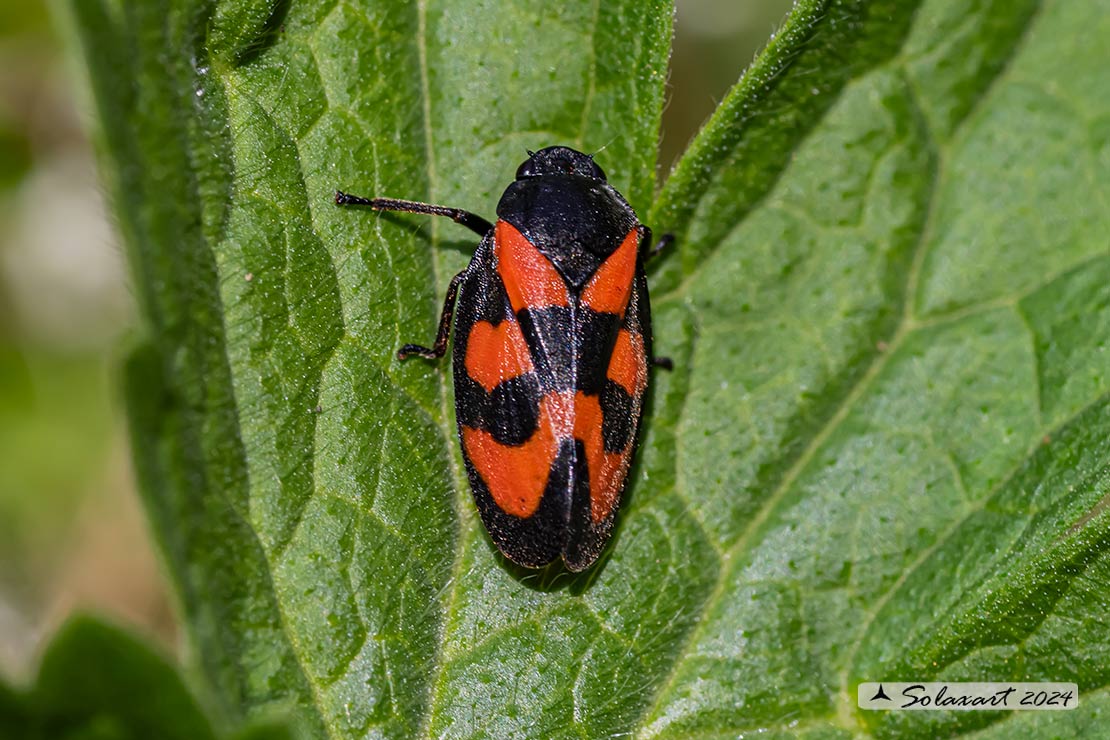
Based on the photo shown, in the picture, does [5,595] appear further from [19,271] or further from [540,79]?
[540,79]

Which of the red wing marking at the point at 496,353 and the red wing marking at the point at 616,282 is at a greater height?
A: the red wing marking at the point at 616,282

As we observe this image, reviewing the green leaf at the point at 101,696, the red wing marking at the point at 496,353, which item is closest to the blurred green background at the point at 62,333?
the red wing marking at the point at 496,353

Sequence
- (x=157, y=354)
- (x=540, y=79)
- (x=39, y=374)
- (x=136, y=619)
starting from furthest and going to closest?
1. (x=39, y=374)
2. (x=136, y=619)
3. (x=540, y=79)
4. (x=157, y=354)

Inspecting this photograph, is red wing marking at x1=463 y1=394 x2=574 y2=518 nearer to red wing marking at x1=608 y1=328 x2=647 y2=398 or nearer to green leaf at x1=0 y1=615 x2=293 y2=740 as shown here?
red wing marking at x1=608 y1=328 x2=647 y2=398

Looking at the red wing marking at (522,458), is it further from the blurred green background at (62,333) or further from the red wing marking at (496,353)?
the blurred green background at (62,333)

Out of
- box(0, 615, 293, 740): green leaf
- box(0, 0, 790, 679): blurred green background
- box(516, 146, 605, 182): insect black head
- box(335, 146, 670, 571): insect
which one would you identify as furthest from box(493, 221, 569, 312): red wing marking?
box(0, 0, 790, 679): blurred green background

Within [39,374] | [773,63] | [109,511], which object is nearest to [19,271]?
[39,374]

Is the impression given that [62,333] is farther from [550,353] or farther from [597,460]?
[597,460]

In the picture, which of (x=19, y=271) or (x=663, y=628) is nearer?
(x=663, y=628)
